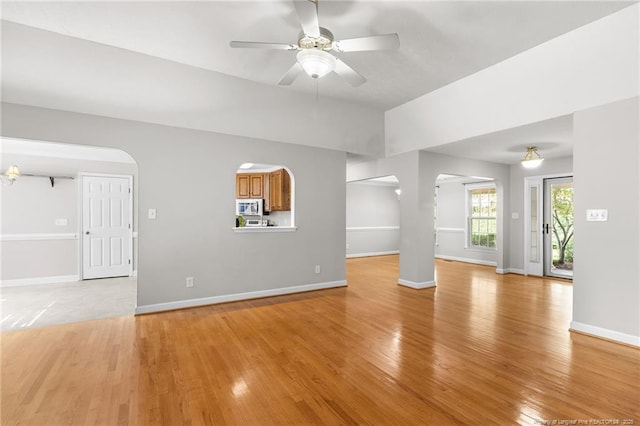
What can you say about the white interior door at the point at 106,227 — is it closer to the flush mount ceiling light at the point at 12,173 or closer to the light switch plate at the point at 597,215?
the flush mount ceiling light at the point at 12,173

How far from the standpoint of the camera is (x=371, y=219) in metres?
10.0

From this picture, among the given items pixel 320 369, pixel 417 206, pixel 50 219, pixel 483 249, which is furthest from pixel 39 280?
pixel 483 249

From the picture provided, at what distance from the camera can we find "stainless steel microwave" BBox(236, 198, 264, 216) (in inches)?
324

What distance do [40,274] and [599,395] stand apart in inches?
325

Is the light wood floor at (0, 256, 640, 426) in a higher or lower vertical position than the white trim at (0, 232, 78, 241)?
lower

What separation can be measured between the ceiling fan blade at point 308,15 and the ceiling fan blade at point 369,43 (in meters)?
0.25

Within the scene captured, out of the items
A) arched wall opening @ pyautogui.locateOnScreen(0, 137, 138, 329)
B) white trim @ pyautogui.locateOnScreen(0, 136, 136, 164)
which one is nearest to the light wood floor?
arched wall opening @ pyautogui.locateOnScreen(0, 137, 138, 329)

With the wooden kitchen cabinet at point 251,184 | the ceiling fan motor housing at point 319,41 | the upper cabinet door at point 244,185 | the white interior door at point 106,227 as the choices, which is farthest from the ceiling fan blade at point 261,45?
the upper cabinet door at point 244,185

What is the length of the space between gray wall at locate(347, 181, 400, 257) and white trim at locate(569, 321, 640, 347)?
20.9 feet

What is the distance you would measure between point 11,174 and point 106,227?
1742 millimetres

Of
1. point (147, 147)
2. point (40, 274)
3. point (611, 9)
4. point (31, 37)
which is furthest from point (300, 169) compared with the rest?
point (40, 274)

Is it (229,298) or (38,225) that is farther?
(38,225)

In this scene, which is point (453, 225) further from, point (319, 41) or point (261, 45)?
point (261, 45)

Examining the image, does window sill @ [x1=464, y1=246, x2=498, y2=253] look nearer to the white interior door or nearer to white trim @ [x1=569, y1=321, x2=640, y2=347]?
white trim @ [x1=569, y1=321, x2=640, y2=347]
